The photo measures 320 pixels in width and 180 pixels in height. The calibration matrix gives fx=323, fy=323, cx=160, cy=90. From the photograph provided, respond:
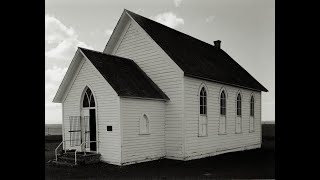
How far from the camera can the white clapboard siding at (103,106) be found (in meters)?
14.0

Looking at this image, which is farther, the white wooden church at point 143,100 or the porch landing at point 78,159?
the white wooden church at point 143,100

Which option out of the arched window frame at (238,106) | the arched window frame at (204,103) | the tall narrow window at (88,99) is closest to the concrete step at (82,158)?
the tall narrow window at (88,99)

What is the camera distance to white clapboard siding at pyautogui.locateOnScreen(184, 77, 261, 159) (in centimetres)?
1588

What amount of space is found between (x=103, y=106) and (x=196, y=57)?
23.6 feet

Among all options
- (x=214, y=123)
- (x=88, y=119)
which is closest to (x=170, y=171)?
(x=88, y=119)

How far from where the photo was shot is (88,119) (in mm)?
15398

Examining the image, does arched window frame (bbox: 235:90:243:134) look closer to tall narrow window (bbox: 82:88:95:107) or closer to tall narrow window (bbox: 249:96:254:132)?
tall narrow window (bbox: 249:96:254:132)

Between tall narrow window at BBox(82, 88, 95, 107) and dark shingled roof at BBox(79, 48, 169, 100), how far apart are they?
146 cm

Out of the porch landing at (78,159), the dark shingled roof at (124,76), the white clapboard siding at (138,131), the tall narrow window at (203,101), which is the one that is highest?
the dark shingled roof at (124,76)

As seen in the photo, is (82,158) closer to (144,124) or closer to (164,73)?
(144,124)

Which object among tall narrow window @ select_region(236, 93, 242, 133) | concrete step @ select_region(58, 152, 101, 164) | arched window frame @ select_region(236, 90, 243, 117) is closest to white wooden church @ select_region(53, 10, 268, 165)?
concrete step @ select_region(58, 152, 101, 164)

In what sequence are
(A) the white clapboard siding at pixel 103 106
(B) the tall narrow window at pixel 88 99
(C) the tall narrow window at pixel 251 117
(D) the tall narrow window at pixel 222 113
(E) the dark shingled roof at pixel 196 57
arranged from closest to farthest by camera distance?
(A) the white clapboard siding at pixel 103 106, (B) the tall narrow window at pixel 88 99, (E) the dark shingled roof at pixel 196 57, (D) the tall narrow window at pixel 222 113, (C) the tall narrow window at pixel 251 117

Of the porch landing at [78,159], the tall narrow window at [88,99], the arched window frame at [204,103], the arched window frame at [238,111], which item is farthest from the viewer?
the arched window frame at [238,111]

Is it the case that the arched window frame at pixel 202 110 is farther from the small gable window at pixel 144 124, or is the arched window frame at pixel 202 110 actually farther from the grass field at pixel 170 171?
the small gable window at pixel 144 124
